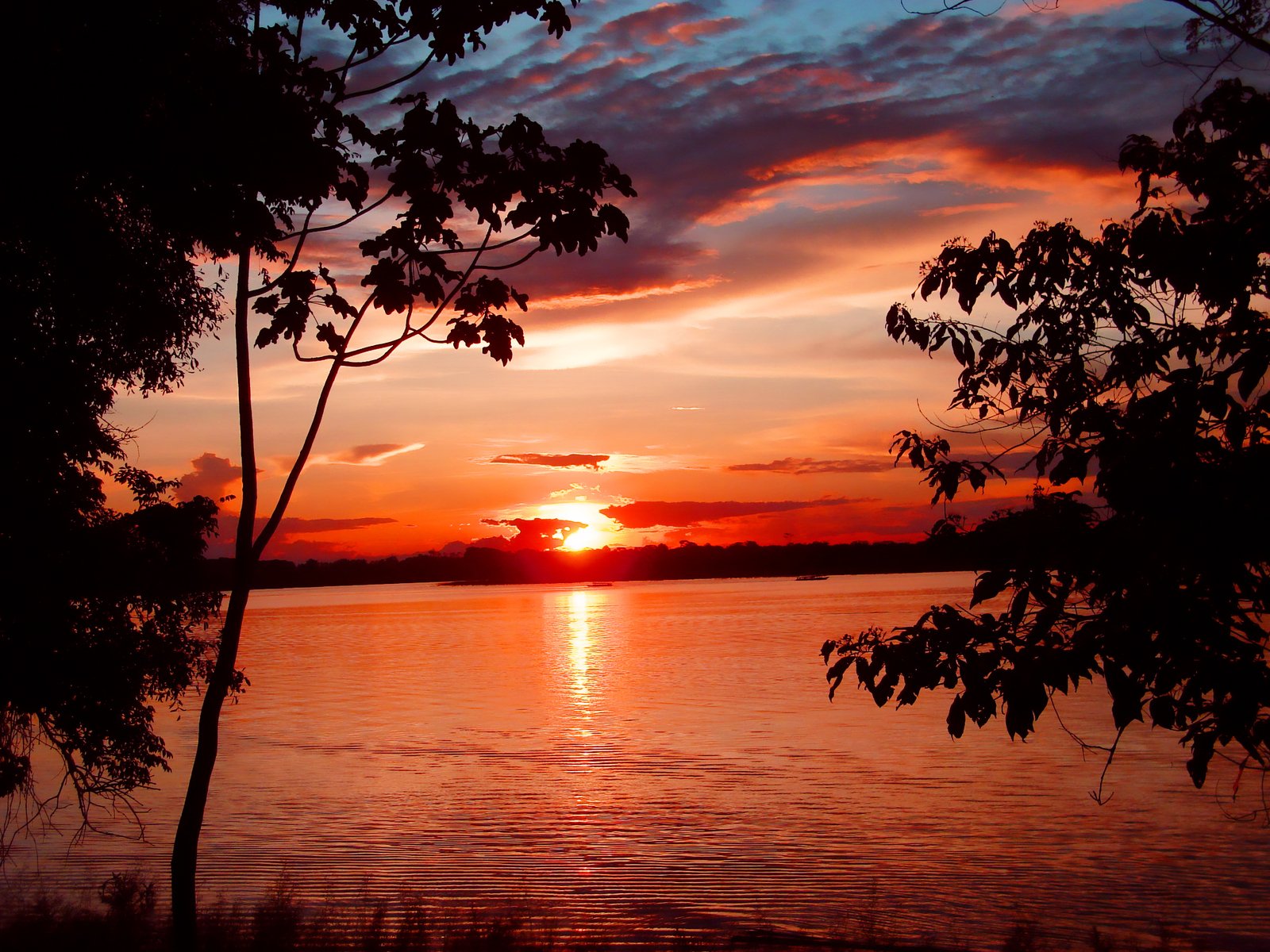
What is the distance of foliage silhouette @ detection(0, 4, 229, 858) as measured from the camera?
9.16 m

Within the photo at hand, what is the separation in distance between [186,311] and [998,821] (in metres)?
20.0

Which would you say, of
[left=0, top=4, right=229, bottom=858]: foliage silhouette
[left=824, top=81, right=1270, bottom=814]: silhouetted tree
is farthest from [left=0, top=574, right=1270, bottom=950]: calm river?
[left=824, top=81, right=1270, bottom=814]: silhouetted tree

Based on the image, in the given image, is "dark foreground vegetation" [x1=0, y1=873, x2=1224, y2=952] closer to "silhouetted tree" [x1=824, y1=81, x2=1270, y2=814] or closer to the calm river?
the calm river

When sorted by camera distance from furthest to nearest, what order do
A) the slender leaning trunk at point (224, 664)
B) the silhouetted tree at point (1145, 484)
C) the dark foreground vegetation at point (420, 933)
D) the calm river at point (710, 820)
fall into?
the calm river at point (710, 820), the dark foreground vegetation at point (420, 933), the slender leaning trunk at point (224, 664), the silhouetted tree at point (1145, 484)

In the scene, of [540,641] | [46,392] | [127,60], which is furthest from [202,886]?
[540,641]

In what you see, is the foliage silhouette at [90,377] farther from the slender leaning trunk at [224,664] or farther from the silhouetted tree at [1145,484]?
the silhouetted tree at [1145,484]

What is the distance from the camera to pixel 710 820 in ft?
77.7

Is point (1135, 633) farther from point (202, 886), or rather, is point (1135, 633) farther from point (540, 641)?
point (540, 641)

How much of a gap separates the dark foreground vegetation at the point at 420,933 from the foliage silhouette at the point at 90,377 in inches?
69.9

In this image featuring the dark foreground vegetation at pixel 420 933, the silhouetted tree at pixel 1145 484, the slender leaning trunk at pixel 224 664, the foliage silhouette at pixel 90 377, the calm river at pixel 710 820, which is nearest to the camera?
the silhouetted tree at pixel 1145 484

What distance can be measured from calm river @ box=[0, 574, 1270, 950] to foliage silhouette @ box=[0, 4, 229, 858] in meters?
5.37

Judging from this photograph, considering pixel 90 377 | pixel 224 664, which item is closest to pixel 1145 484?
pixel 224 664

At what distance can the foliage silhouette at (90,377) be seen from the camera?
30.1 ft

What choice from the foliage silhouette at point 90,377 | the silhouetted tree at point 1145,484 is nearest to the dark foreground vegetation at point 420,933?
the foliage silhouette at point 90,377
